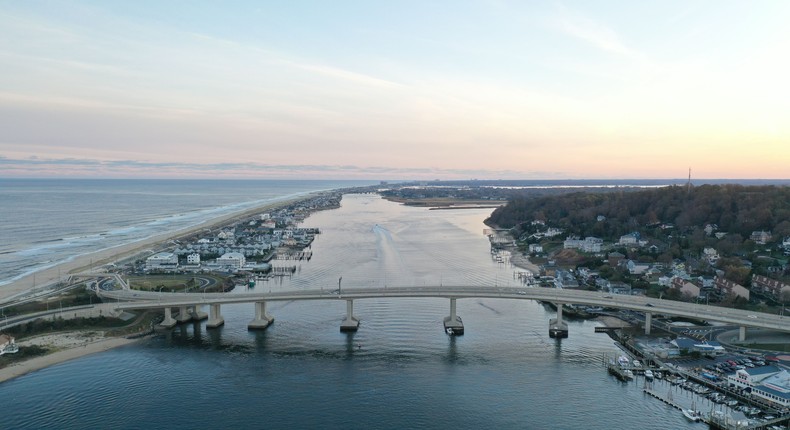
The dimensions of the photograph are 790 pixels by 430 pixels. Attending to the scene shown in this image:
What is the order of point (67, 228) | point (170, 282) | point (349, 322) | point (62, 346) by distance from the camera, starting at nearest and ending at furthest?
point (62, 346) → point (349, 322) → point (170, 282) → point (67, 228)

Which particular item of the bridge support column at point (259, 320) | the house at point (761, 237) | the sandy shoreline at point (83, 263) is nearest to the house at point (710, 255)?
the house at point (761, 237)

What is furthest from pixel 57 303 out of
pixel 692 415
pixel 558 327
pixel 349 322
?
pixel 692 415

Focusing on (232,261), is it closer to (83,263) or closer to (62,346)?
(83,263)

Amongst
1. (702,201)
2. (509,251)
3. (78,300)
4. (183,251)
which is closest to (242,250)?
(183,251)

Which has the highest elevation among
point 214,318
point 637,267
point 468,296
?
point 468,296

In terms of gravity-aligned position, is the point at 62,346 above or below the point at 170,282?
below

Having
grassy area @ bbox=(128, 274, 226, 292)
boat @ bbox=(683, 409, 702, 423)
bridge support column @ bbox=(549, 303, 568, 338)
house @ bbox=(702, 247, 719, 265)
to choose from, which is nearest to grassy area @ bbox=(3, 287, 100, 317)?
grassy area @ bbox=(128, 274, 226, 292)

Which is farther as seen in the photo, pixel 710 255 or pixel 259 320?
pixel 710 255

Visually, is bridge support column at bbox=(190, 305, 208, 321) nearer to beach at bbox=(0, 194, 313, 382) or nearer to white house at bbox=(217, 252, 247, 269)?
beach at bbox=(0, 194, 313, 382)

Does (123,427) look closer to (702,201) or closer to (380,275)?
(380,275)
